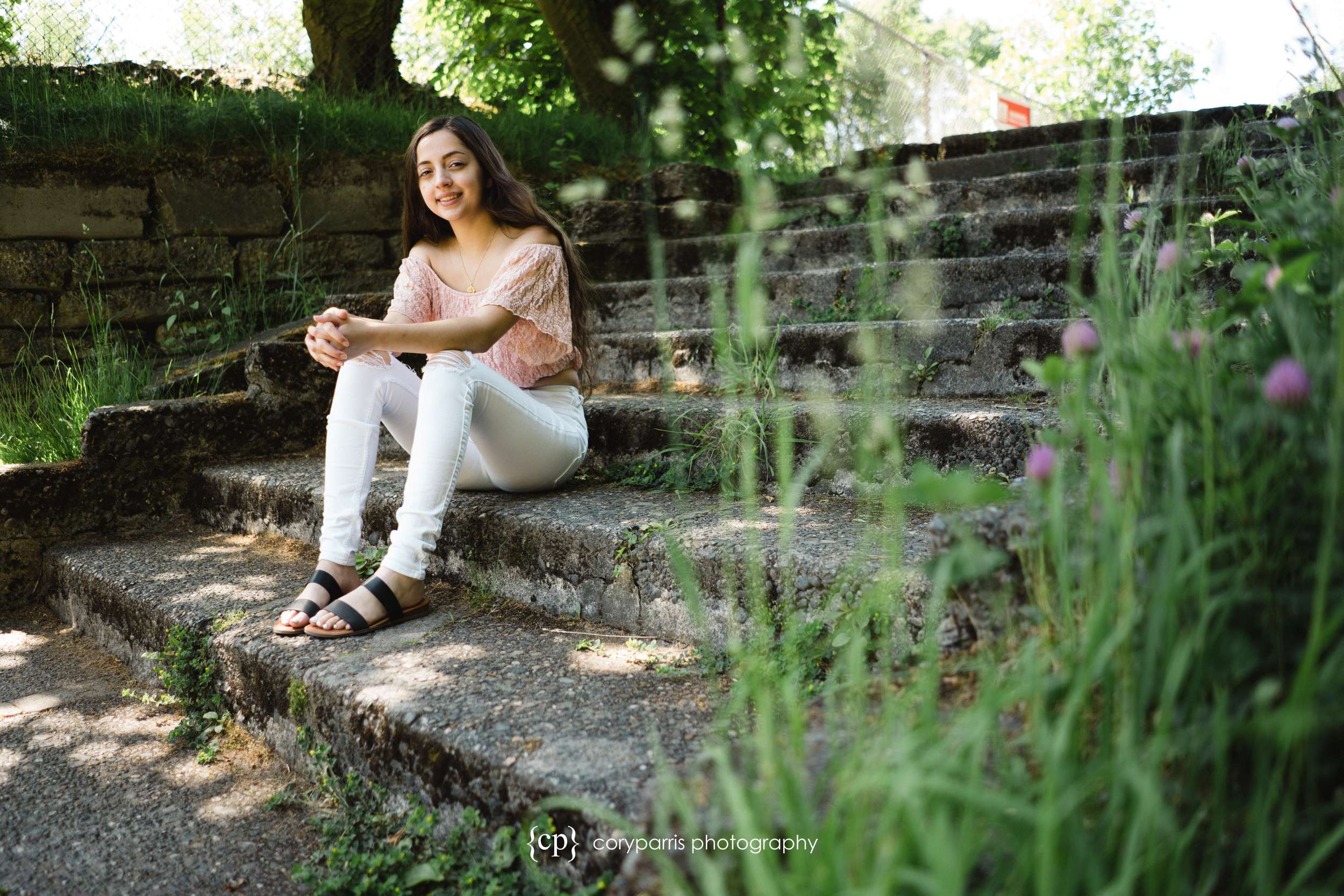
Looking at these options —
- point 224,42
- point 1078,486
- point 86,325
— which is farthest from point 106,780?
point 224,42

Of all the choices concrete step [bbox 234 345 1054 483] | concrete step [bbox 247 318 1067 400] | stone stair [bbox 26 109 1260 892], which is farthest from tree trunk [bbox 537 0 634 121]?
concrete step [bbox 234 345 1054 483]

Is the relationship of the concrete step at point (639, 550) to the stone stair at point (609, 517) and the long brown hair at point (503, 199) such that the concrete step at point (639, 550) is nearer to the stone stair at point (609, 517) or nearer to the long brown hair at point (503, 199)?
the stone stair at point (609, 517)

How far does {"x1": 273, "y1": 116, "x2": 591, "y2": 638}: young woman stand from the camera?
2.03m

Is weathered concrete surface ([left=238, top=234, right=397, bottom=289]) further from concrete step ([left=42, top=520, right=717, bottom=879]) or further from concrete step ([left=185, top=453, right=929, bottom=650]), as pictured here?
concrete step ([left=42, top=520, right=717, bottom=879])

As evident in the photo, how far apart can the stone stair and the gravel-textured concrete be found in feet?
0.43

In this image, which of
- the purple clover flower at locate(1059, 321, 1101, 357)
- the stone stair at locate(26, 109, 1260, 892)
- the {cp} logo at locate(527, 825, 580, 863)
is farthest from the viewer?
the stone stair at locate(26, 109, 1260, 892)

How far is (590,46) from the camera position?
5.66 metres

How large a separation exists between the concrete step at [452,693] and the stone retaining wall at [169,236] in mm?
1618

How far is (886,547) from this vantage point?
159cm

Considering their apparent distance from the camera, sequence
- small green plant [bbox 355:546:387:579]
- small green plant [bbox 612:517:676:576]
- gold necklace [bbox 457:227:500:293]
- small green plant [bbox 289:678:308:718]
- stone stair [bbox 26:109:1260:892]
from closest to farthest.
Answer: stone stair [bbox 26:109:1260:892] < small green plant [bbox 289:678:308:718] < small green plant [bbox 612:517:676:576] < small green plant [bbox 355:546:387:579] < gold necklace [bbox 457:227:500:293]

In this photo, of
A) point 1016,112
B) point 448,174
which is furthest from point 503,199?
A: point 1016,112

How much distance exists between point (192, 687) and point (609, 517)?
103 centimetres

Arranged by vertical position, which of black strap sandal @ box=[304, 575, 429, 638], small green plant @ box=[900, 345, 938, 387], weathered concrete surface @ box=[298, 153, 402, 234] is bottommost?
black strap sandal @ box=[304, 575, 429, 638]

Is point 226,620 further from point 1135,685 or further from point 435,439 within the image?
point 1135,685
